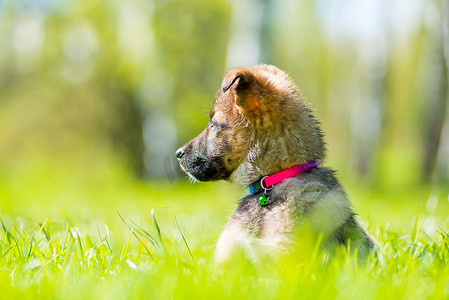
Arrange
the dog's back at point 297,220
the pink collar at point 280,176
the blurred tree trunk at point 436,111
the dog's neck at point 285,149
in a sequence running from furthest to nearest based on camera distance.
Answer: the blurred tree trunk at point 436,111, the dog's neck at point 285,149, the pink collar at point 280,176, the dog's back at point 297,220

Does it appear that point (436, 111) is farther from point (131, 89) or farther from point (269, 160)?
point (269, 160)

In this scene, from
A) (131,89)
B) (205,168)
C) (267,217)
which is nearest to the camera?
(267,217)

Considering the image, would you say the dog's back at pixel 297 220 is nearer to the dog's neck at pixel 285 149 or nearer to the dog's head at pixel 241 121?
the dog's neck at pixel 285 149

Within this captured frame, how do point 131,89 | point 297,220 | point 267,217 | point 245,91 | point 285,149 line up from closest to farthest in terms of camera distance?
point 297,220 < point 267,217 < point 285,149 < point 245,91 < point 131,89

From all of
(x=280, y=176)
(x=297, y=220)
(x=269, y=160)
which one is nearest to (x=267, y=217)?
(x=297, y=220)

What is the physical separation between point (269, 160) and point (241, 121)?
1.29ft

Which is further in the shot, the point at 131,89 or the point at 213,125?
the point at 131,89

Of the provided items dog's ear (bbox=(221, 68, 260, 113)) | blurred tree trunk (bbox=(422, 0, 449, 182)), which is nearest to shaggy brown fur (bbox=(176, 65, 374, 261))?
dog's ear (bbox=(221, 68, 260, 113))

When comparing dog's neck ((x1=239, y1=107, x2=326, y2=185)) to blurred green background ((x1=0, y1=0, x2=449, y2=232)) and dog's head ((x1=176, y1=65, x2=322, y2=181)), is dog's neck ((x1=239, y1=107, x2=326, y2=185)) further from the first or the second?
blurred green background ((x1=0, y1=0, x2=449, y2=232))

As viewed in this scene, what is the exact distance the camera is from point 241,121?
128 inches

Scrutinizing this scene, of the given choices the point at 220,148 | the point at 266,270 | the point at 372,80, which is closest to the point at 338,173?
the point at 220,148

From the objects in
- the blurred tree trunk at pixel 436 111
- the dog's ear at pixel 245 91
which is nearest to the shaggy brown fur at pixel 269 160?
the dog's ear at pixel 245 91

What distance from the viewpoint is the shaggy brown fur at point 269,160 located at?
2.62 metres

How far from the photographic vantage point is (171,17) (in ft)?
52.3
